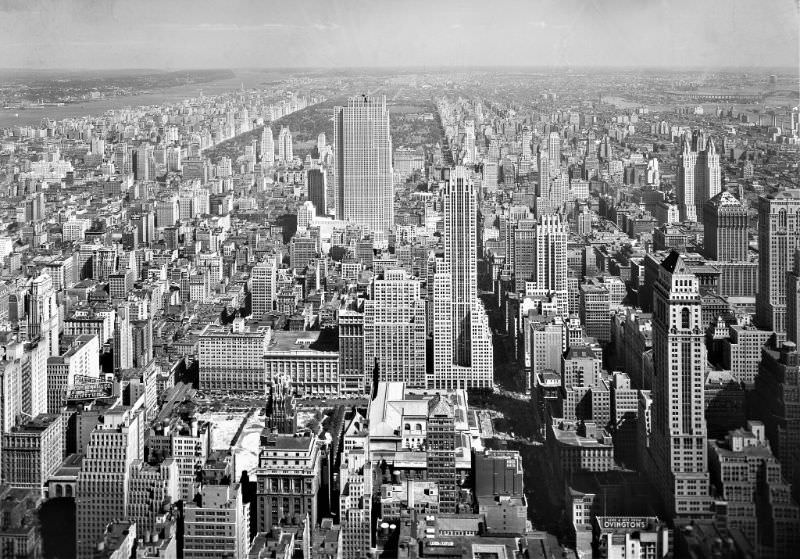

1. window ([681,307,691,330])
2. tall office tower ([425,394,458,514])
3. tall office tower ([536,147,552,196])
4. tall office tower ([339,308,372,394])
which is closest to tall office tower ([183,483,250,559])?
tall office tower ([425,394,458,514])

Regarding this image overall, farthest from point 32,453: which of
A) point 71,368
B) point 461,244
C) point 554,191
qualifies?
point 554,191

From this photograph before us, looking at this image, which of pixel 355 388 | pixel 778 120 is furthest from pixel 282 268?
pixel 778 120

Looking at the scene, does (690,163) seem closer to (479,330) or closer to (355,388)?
(479,330)

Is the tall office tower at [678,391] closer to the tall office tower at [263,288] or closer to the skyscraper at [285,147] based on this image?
the tall office tower at [263,288]

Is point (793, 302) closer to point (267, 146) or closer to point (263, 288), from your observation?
point (263, 288)

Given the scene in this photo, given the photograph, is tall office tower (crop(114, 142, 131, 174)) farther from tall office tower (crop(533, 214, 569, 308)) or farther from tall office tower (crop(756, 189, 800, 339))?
tall office tower (crop(756, 189, 800, 339))

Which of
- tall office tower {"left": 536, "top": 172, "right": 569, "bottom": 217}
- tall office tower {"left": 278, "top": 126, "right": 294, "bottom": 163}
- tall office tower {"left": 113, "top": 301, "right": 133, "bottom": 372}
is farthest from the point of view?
tall office tower {"left": 278, "top": 126, "right": 294, "bottom": 163}

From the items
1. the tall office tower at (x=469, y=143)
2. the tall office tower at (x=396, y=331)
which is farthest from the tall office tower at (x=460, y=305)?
the tall office tower at (x=469, y=143)
